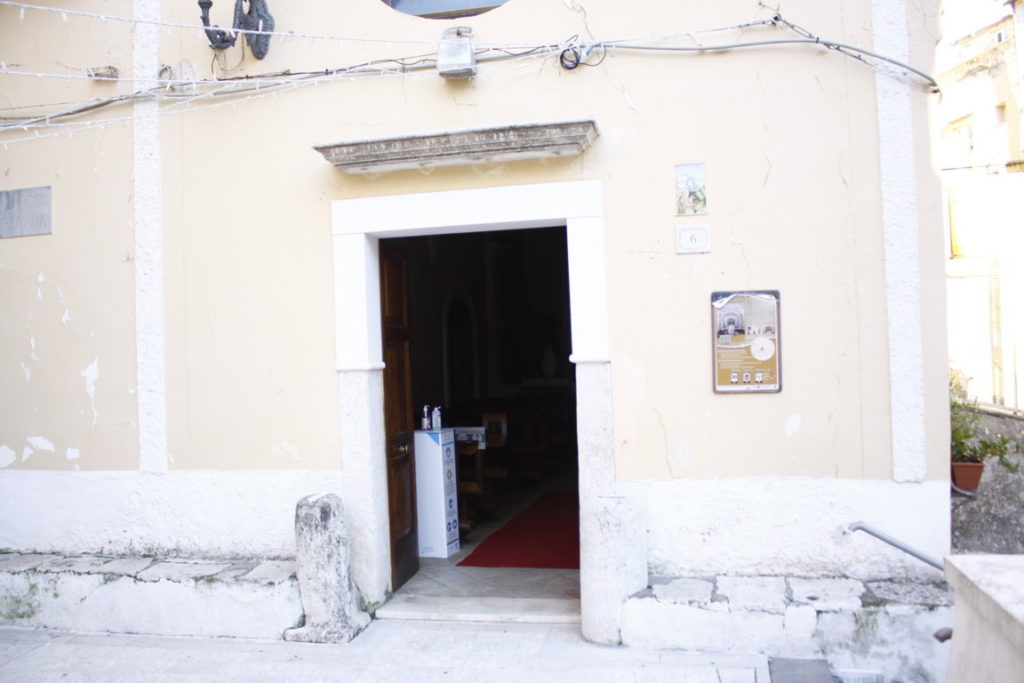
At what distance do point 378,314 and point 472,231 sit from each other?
85cm

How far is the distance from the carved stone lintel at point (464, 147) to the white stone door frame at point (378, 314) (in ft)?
0.68

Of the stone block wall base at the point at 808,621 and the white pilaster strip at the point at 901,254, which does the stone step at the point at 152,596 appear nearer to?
the stone block wall base at the point at 808,621

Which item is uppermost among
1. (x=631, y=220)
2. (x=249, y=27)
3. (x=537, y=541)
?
(x=249, y=27)

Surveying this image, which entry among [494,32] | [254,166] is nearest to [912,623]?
[494,32]

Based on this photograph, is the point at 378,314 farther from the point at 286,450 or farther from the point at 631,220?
the point at 631,220

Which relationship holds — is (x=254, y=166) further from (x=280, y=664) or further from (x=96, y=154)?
(x=280, y=664)

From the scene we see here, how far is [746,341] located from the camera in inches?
185

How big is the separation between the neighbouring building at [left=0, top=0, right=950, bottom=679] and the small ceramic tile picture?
0.02m

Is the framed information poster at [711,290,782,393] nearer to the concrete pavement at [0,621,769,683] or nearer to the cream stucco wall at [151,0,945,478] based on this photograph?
the cream stucco wall at [151,0,945,478]

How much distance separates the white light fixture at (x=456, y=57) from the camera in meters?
4.96

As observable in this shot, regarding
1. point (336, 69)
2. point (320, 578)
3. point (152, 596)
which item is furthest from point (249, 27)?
point (152, 596)

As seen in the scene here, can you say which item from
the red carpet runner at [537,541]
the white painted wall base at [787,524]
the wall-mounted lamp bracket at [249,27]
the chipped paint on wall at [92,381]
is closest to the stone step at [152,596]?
the chipped paint on wall at [92,381]

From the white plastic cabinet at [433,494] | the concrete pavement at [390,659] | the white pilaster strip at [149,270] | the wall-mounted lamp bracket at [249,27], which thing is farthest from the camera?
the white plastic cabinet at [433,494]

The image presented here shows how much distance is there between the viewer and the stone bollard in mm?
4855
